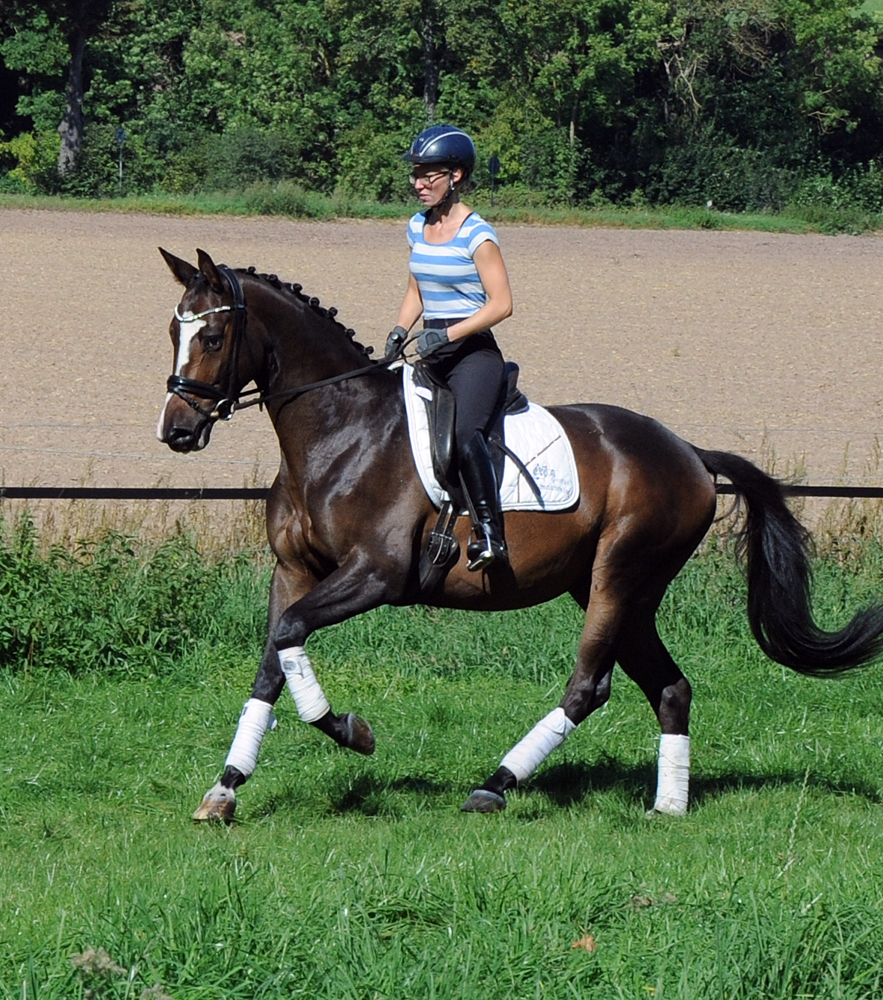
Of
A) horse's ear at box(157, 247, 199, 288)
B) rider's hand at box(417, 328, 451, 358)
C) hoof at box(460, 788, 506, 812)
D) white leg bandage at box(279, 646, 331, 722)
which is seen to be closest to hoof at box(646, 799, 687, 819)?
hoof at box(460, 788, 506, 812)

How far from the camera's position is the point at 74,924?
4.21m

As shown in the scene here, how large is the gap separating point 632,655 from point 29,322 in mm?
19542

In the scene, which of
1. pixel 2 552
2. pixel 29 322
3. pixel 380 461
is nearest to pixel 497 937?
pixel 380 461

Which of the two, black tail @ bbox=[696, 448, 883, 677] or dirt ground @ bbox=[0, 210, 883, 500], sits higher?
black tail @ bbox=[696, 448, 883, 677]

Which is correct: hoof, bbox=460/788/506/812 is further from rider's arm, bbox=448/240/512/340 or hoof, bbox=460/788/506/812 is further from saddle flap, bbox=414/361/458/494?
rider's arm, bbox=448/240/512/340

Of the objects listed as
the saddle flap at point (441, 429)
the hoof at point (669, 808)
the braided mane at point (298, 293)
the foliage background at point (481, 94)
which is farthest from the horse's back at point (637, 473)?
the foliage background at point (481, 94)

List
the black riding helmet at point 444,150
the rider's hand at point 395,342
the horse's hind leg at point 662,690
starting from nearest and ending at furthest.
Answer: the black riding helmet at point 444,150 < the rider's hand at point 395,342 < the horse's hind leg at point 662,690

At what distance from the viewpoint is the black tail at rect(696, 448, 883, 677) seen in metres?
7.17

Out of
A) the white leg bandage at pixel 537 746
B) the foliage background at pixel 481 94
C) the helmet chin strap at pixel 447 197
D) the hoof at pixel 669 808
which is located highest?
the helmet chin strap at pixel 447 197

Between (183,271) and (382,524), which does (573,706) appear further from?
(183,271)

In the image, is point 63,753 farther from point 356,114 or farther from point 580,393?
point 356,114

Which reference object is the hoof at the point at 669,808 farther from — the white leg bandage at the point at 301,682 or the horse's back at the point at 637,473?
the white leg bandage at the point at 301,682

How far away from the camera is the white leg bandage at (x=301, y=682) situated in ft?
19.4

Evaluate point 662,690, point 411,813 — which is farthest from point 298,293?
point 662,690
